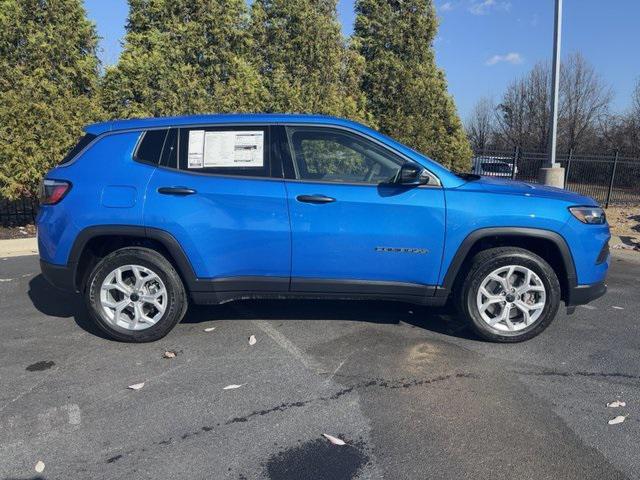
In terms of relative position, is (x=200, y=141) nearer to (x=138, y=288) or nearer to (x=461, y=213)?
(x=138, y=288)

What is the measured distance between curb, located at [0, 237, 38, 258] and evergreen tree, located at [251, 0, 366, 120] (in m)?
5.00

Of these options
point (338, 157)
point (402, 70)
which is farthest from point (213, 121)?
point (402, 70)

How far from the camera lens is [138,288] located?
13.2 feet

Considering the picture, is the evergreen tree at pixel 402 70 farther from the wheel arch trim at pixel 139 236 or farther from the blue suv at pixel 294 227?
the wheel arch trim at pixel 139 236

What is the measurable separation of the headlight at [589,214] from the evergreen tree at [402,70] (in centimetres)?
857

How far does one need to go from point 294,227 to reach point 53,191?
77.1 inches

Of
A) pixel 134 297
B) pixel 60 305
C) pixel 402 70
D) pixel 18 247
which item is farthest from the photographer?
pixel 402 70

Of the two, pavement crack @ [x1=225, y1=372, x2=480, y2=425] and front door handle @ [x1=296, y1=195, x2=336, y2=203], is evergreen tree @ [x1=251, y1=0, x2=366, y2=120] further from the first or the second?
pavement crack @ [x1=225, y1=372, x2=480, y2=425]

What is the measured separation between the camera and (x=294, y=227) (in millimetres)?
3863

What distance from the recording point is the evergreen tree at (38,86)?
27.7 feet

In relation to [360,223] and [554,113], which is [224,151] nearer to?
[360,223]

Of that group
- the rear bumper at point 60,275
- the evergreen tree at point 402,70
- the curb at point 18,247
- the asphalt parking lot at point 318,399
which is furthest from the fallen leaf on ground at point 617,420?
the evergreen tree at point 402,70

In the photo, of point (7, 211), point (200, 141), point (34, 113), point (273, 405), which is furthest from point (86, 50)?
point (273, 405)

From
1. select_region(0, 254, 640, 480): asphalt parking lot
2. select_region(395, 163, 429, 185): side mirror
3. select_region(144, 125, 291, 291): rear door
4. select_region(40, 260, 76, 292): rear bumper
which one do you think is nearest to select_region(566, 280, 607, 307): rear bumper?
select_region(0, 254, 640, 480): asphalt parking lot
